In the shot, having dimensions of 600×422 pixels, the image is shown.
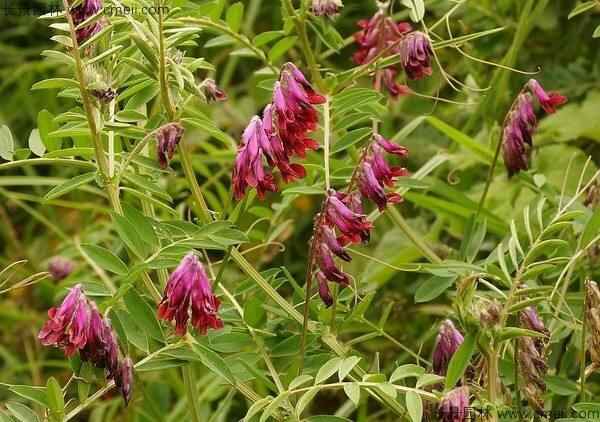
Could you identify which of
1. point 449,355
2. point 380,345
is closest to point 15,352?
point 380,345

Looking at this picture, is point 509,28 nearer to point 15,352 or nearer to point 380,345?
point 380,345

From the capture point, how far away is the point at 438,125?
1.94 m

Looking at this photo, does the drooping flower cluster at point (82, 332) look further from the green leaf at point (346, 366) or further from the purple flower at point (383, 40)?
the purple flower at point (383, 40)

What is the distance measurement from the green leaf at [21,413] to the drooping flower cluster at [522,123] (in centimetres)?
69

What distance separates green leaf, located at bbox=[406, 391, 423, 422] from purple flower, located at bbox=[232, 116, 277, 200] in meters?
0.26

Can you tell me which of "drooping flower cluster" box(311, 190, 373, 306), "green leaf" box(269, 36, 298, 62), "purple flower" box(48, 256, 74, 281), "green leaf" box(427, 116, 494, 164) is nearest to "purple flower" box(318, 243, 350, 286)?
"drooping flower cluster" box(311, 190, 373, 306)

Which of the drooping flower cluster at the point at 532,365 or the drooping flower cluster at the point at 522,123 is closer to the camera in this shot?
the drooping flower cluster at the point at 532,365

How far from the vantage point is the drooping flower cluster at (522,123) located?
1467mm

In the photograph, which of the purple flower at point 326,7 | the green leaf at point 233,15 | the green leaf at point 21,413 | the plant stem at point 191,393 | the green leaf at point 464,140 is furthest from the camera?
the green leaf at point 464,140

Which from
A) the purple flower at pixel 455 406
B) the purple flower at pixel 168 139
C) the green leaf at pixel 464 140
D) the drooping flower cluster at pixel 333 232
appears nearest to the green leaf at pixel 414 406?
the purple flower at pixel 455 406

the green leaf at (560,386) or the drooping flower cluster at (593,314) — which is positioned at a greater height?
the drooping flower cluster at (593,314)

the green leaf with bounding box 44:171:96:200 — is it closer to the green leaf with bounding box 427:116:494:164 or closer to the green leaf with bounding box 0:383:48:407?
the green leaf with bounding box 0:383:48:407

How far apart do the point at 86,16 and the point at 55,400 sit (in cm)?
43

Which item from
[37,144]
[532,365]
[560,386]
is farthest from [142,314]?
[560,386]
